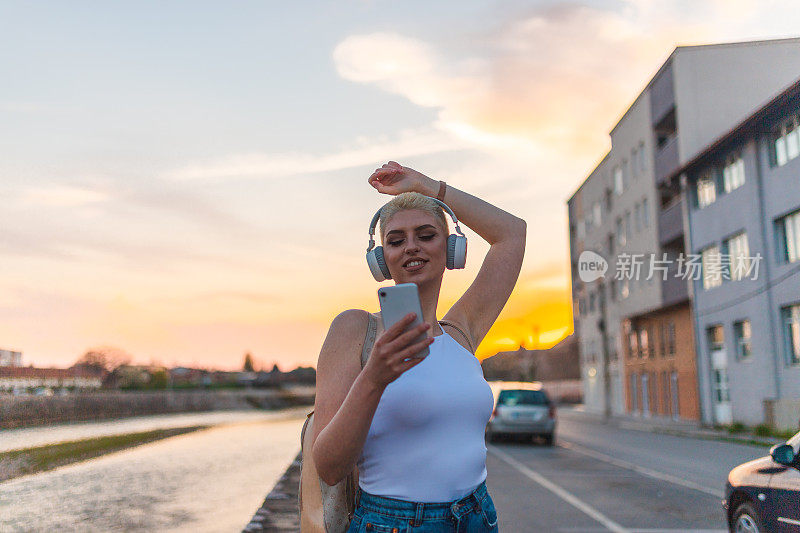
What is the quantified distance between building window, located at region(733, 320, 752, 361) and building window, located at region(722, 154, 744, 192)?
5425mm

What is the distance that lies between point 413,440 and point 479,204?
0.95 m

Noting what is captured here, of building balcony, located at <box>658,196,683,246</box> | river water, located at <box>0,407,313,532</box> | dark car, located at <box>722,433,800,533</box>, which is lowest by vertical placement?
river water, located at <box>0,407,313,532</box>

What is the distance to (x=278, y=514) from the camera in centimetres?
784

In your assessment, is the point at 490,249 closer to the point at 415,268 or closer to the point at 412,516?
the point at 415,268

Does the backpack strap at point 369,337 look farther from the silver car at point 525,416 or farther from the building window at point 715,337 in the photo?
the building window at point 715,337

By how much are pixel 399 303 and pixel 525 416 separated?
68.8 ft

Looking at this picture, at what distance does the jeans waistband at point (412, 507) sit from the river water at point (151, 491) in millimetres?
7947

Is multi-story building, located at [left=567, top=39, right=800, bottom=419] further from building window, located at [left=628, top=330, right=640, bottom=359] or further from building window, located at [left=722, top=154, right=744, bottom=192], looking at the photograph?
building window, located at [left=722, top=154, right=744, bottom=192]

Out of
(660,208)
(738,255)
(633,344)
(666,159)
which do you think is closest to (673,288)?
(660,208)

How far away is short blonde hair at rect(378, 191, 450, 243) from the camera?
2242 mm

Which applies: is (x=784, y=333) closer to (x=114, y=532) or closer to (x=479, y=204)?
(x=114, y=532)

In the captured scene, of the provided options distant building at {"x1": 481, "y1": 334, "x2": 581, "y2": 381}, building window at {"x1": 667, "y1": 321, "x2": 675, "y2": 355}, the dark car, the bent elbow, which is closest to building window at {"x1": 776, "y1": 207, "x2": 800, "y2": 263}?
building window at {"x1": 667, "y1": 321, "x2": 675, "y2": 355}

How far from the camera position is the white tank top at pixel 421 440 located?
1959mm

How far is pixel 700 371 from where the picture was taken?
34.0 m
